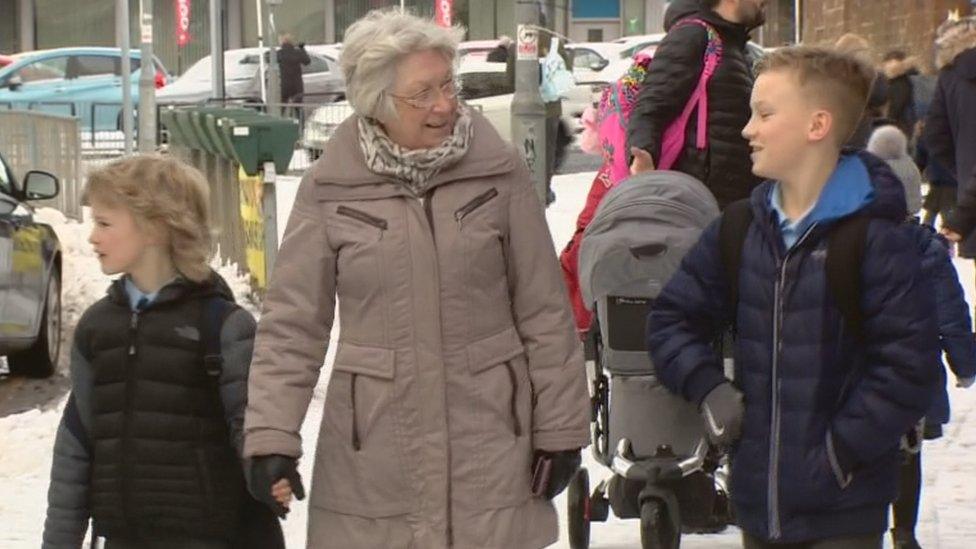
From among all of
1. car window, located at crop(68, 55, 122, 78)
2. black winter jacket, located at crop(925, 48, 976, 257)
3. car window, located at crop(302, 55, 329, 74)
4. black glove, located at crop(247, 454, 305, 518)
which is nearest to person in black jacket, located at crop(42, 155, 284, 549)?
black glove, located at crop(247, 454, 305, 518)

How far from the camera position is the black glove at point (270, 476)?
15.0ft

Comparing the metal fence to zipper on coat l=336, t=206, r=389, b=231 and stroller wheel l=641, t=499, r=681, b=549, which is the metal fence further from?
zipper on coat l=336, t=206, r=389, b=231

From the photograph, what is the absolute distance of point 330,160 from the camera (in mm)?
4715

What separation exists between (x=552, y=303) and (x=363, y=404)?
1.44 ft

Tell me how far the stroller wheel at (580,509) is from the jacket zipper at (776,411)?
7.44 ft

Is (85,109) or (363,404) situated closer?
(363,404)

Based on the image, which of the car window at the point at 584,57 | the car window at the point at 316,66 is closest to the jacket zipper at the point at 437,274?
the car window at the point at 316,66

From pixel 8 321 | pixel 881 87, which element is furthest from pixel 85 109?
pixel 881 87

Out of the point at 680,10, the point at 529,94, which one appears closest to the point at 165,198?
the point at 680,10

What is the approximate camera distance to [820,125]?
476 centimetres

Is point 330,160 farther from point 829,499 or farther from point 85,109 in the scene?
point 85,109

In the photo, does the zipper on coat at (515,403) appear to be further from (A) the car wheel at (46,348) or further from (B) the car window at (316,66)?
(B) the car window at (316,66)

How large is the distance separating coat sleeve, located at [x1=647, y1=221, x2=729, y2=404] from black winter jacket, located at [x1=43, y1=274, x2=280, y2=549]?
2.90 feet

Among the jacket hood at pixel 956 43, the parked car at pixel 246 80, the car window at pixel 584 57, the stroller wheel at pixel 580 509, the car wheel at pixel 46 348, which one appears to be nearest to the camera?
the stroller wheel at pixel 580 509
